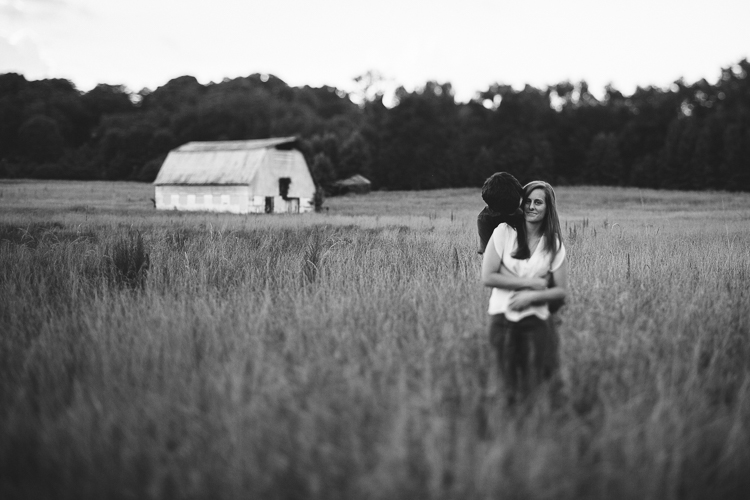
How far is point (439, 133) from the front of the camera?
78750mm

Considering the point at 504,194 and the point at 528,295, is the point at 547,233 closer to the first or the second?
the point at 504,194

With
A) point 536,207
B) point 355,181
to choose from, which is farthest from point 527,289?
point 355,181

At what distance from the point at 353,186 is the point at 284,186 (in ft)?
91.8

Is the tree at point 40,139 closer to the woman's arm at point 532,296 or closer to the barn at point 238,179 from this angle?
the barn at point 238,179

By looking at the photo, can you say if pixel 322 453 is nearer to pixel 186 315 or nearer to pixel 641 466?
pixel 641 466

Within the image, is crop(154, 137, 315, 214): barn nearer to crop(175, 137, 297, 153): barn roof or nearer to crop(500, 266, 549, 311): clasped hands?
crop(175, 137, 297, 153): barn roof

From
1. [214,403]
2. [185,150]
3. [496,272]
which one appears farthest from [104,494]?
[185,150]

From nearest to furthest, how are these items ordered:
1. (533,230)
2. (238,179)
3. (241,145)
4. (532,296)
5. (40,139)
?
(532,296)
(533,230)
(238,179)
(241,145)
(40,139)

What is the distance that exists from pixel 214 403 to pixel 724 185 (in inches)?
3068

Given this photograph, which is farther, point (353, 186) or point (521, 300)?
point (353, 186)

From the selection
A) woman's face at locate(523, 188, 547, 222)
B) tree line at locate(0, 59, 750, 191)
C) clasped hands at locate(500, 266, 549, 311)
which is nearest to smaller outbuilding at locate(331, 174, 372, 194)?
tree line at locate(0, 59, 750, 191)

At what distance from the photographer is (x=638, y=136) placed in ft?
253

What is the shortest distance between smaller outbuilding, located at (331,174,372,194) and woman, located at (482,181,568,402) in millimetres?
57267

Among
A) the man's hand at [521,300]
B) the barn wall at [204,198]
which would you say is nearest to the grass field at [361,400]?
the man's hand at [521,300]
